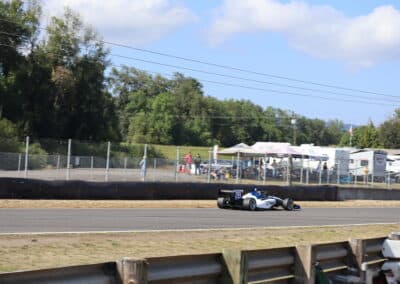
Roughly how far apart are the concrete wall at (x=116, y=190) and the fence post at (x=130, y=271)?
1882 cm

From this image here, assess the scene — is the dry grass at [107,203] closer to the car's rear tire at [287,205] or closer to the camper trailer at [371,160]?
the car's rear tire at [287,205]

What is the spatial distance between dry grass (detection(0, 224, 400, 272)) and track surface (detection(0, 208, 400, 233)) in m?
1.34

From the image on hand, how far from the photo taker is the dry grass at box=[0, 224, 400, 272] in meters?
9.99

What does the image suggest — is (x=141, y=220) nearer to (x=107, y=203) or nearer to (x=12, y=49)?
(x=107, y=203)

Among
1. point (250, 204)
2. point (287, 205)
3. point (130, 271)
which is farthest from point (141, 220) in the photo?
point (130, 271)

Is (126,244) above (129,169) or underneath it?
underneath

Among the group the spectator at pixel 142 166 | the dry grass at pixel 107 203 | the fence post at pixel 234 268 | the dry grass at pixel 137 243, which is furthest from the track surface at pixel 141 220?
the fence post at pixel 234 268

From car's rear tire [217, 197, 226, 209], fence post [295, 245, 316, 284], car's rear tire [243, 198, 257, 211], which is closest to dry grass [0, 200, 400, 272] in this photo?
fence post [295, 245, 316, 284]

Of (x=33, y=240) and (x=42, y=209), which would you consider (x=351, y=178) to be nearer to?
(x=42, y=209)

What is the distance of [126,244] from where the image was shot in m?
12.5

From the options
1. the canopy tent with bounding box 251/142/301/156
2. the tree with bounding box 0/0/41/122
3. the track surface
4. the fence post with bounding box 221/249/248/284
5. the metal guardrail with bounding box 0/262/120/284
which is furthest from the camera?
the tree with bounding box 0/0/41/122

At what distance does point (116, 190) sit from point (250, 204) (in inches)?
210

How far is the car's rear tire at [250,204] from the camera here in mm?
25672

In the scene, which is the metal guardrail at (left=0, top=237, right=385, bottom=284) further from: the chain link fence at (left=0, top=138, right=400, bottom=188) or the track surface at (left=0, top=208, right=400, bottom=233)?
the chain link fence at (left=0, top=138, right=400, bottom=188)
